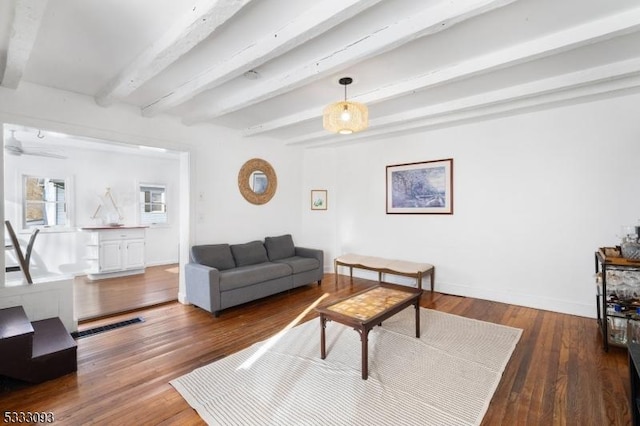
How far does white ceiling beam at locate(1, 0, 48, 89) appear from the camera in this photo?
63.5 inches

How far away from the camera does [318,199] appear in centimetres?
580

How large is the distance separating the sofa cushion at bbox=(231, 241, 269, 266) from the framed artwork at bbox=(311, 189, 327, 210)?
1484mm

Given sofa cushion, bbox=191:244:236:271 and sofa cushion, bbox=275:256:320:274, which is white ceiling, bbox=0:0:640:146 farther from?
sofa cushion, bbox=275:256:320:274

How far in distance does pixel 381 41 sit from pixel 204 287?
10.3ft

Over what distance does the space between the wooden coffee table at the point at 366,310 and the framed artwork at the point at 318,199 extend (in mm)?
2799

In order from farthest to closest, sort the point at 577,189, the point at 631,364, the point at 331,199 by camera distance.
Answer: the point at 331,199 → the point at 577,189 → the point at 631,364

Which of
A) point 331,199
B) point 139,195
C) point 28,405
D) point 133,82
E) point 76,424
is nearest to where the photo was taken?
point 76,424

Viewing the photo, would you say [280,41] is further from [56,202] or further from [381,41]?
[56,202]

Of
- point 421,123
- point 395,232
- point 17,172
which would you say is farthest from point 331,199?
point 17,172

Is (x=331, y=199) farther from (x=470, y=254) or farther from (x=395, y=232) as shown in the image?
(x=470, y=254)

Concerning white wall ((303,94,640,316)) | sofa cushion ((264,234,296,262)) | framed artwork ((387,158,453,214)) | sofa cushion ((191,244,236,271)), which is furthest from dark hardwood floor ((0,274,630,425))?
framed artwork ((387,158,453,214))

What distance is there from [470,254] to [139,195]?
6546 mm

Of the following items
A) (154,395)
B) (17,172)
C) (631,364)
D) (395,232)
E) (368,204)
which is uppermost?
(17,172)

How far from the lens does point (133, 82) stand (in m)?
2.58
